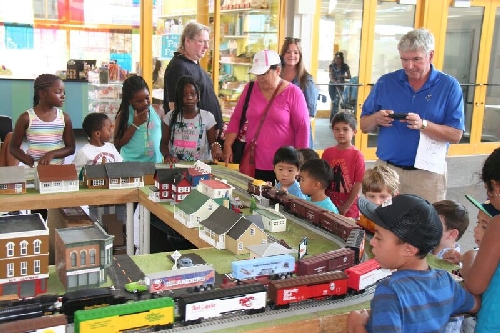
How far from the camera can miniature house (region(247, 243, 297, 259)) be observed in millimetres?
2539

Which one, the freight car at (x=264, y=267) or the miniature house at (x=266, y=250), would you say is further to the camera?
the miniature house at (x=266, y=250)

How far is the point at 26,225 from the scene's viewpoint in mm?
2336

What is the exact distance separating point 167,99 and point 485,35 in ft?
20.9

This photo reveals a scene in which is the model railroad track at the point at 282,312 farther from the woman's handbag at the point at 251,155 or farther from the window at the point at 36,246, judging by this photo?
the woman's handbag at the point at 251,155

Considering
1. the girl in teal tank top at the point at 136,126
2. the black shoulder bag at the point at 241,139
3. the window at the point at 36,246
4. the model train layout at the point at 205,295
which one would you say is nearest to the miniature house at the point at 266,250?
the model train layout at the point at 205,295

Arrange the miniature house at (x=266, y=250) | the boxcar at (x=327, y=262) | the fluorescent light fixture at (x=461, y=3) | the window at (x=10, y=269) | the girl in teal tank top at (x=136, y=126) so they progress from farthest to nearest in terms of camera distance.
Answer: the fluorescent light fixture at (x=461, y=3) → the girl in teal tank top at (x=136, y=126) → the miniature house at (x=266, y=250) → the boxcar at (x=327, y=262) → the window at (x=10, y=269)

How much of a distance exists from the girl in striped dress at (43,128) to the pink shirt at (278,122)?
1520mm

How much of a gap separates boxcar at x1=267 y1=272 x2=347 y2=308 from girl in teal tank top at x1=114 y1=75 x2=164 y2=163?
9.76 feet

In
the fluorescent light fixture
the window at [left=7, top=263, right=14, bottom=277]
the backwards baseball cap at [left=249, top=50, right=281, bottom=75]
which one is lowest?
the window at [left=7, top=263, right=14, bottom=277]

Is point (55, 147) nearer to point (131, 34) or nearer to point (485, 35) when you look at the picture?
point (131, 34)

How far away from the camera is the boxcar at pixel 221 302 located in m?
2.01

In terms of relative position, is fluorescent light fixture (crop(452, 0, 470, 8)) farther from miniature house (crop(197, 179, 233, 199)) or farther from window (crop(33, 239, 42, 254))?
window (crop(33, 239, 42, 254))

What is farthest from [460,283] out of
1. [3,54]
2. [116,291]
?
[3,54]

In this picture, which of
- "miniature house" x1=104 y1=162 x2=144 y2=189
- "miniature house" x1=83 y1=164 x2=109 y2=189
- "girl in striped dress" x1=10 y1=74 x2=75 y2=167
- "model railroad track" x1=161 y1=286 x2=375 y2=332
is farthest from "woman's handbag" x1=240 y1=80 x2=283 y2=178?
"model railroad track" x1=161 y1=286 x2=375 y2=332
